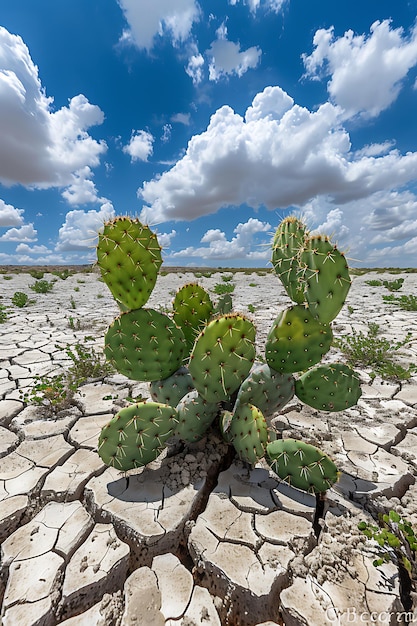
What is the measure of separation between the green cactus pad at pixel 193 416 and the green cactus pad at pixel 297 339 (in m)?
0.52

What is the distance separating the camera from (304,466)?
1629 mm

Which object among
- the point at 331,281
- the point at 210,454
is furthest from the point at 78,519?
the point at 331,281

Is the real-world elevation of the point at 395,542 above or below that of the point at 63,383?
above

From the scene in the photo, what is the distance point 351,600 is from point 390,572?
23 cm

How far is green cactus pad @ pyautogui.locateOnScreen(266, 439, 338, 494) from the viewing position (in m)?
1.60

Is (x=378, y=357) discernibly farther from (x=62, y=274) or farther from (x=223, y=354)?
(x=62, y=274)

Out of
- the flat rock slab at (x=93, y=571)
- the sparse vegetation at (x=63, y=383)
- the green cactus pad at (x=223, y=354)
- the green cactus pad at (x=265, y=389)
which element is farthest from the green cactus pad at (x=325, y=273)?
the sparse vegetation at (x=63, y=383)

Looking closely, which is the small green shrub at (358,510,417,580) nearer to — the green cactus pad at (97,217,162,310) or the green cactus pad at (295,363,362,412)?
the green cactus pad at (295,363,362,412)

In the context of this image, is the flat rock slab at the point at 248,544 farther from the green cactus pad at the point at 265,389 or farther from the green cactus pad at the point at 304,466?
the green cactus pad at the point at 265,389

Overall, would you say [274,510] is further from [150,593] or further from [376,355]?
[376,355]

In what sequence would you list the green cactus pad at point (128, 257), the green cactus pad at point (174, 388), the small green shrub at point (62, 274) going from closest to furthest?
the green cactus pad at point (128, 257) < the green cactus pad at point (174, 388) < the small green shrub at point (62, 274)

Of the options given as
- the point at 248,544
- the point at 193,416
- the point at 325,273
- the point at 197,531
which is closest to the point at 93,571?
the point at 197,531

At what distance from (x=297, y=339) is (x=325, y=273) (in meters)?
0.51

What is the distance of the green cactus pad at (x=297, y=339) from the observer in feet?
5.92
